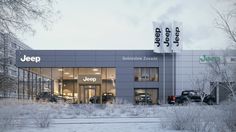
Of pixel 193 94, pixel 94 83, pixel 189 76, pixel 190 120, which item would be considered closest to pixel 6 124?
pixel 190 120

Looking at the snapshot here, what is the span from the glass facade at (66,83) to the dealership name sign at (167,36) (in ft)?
25.9

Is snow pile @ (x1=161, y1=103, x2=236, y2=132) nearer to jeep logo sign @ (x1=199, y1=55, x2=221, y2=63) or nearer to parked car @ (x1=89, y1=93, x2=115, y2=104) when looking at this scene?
parked car @ (x1=89, y1=93, x2=115, y2=104)

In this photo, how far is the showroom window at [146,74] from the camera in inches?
2420

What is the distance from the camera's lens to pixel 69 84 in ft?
204

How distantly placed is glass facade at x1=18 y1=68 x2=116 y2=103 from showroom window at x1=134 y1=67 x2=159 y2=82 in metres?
3.33

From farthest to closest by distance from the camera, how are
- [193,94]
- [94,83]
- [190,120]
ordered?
[94,83] < [193,94] < [190,120]

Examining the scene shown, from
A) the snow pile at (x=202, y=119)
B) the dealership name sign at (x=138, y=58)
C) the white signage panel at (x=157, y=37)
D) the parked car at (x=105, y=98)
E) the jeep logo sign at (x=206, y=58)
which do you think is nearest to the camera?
the snow pile at (x=202, y=119)

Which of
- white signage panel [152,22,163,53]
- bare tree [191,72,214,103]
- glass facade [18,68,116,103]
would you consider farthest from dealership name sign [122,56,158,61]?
bare tree [191,72,214,103]

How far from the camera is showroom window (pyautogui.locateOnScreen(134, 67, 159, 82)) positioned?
6147 centimetres

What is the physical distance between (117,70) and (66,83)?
7.66 metres

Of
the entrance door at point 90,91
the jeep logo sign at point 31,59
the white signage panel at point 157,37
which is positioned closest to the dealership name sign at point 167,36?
the white signage panel at point 157,37

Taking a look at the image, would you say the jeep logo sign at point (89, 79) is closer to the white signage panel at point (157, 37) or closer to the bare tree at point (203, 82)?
the white signage panel at point (157, 37)

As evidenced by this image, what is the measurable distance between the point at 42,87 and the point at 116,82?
10878 millimetres

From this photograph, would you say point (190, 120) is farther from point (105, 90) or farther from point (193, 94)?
point (105, 90)
